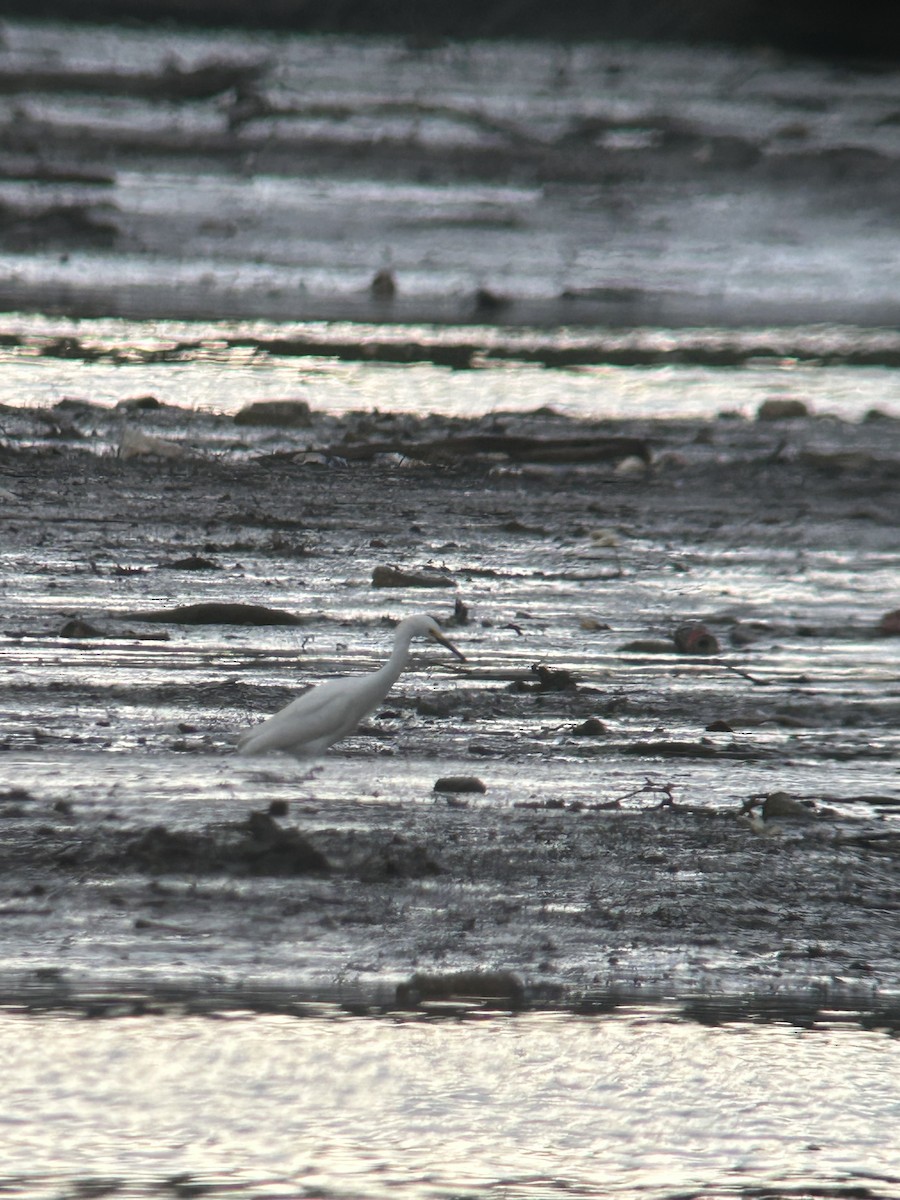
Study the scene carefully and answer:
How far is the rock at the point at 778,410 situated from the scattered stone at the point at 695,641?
5911 mm

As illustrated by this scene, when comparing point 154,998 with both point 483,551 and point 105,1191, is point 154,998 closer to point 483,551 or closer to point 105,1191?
point 105,1191

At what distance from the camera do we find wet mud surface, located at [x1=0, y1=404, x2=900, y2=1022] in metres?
5.01

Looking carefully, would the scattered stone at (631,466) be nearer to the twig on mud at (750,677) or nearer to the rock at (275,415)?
the rock at (275,415)

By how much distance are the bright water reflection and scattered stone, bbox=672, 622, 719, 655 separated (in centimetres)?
→ 399

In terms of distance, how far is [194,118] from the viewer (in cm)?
2398

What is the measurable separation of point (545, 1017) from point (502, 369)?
1107 cm

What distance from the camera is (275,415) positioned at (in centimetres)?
1305

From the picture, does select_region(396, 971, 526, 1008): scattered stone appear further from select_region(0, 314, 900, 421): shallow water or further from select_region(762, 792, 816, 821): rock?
select_region(0, 314, 900, 421): shallow water

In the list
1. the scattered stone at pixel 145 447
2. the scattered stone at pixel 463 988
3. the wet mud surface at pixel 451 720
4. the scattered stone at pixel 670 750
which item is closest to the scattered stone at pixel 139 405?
the wet mud surface at pixel 451 720

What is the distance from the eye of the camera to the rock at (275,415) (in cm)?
1299

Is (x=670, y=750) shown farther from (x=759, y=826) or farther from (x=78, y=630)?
(x=78, y=630)

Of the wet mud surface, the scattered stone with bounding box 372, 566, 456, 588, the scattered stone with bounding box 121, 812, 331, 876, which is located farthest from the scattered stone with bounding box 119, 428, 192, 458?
the scattered stone with bounding box 121, 812, 331, 876

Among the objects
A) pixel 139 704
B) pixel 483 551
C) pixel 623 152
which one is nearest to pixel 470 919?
pixel 139 704

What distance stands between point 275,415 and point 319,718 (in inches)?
263
